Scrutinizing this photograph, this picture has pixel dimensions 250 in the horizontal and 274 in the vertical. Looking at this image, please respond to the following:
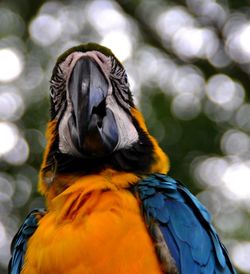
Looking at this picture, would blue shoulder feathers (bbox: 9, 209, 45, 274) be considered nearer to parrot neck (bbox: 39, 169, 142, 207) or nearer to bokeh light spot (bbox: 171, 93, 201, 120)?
parrot neck (bbox: 39, 169, 142, 207)

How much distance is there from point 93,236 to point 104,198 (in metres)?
0.20

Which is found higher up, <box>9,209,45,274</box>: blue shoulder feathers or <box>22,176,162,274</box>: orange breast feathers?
<box>22,176,162,274</box>: orange breast feathers

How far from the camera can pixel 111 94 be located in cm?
289

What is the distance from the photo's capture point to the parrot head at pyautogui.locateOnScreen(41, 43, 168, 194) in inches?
108

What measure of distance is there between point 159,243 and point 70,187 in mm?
486

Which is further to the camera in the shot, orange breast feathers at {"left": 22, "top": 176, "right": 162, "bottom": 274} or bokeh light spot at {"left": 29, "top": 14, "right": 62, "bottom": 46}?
bokeh light spot at {"left": 29, "top": 14, "right": 62, "bottom": 46}

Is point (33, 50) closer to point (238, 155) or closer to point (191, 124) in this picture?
point (191, 124)

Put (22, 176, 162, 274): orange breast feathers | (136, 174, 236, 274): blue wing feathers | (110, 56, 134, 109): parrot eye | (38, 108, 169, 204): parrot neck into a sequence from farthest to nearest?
(110, 56, 134, 109): parrot eye, (38, 108, 169, 204): parrot neck, (136, 174, 236, 274): blue wing feathers, (22, 176, 162, 274): orange breast feathers

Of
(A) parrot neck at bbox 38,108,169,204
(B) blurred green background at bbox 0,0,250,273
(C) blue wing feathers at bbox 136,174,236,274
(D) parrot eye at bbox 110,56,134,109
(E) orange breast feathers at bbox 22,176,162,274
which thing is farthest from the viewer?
(B) blurred green background at bbox 0,0,250,273

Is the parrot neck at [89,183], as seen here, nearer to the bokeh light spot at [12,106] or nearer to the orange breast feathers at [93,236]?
the orange breast feathers at [93,236]

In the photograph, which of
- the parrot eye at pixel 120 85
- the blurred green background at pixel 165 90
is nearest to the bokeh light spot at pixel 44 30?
the blurred green background at pixel 165 90

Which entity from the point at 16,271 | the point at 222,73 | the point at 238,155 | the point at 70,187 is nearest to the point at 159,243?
the point at 70,187

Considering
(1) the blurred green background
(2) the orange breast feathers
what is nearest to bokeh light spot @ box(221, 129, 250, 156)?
(1) the blurred green background

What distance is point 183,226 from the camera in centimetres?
278
